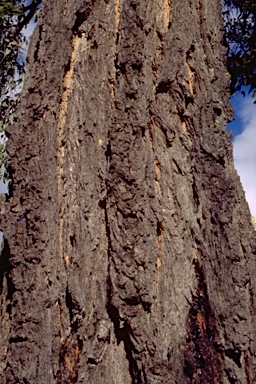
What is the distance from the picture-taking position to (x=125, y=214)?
6.60ft

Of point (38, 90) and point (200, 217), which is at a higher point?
point (38, 90)

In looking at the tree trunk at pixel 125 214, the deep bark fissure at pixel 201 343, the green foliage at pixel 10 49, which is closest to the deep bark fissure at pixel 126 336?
the tree trunk at pixel 125 214

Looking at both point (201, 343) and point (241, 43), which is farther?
point (241, 43)

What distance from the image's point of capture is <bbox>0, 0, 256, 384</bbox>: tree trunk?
1.91 meters

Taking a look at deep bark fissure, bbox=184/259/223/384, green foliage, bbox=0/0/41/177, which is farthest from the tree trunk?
green foliage, bbox=0/0/41/177

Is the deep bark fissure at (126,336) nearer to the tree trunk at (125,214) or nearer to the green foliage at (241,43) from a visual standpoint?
the tree trunk at (125,214)

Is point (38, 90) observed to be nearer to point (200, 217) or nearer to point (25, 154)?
point (25, 154)

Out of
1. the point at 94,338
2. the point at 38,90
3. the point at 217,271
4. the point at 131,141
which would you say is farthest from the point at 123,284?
the point at 38,90

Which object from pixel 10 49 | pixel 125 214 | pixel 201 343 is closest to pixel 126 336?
pixel 201 343

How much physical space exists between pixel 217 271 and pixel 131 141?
0.64 m

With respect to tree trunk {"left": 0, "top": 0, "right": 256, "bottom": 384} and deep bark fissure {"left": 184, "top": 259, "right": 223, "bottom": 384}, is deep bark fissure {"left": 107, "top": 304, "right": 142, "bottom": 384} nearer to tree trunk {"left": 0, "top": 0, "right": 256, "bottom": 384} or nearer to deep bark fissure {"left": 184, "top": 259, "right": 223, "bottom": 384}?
tree trunk {"left": 0, "top": 0, "right": 256, "bottom": 384}

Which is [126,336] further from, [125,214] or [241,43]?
[241,43]

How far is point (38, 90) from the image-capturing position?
2271 millimetres

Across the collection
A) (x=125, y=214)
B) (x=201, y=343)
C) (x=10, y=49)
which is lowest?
(x=201, y=343)
